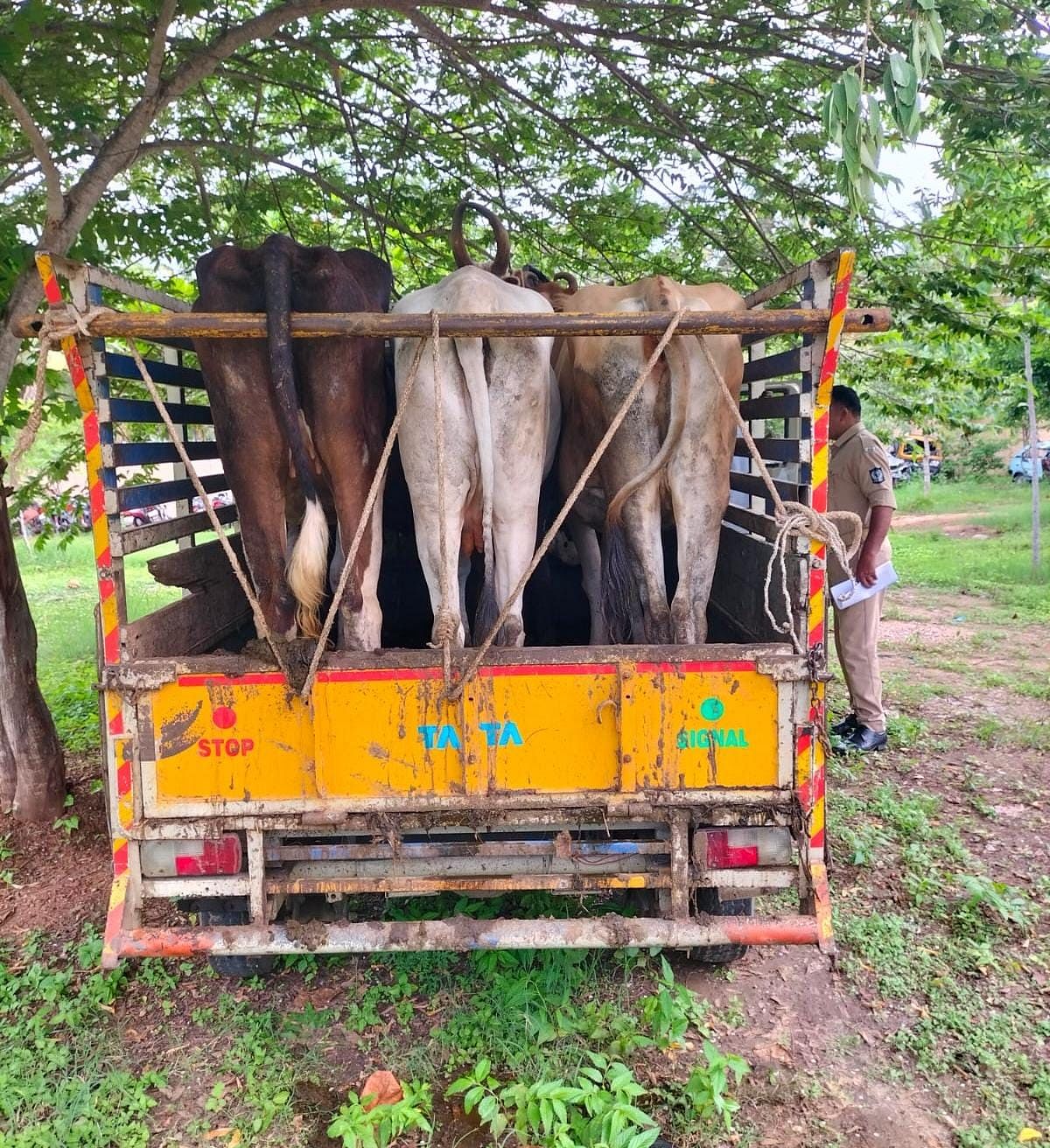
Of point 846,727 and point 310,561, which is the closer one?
point 310,561

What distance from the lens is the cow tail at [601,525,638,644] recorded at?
3.20 meters

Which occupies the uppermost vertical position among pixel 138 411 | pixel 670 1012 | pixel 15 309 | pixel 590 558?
pixel 15 309

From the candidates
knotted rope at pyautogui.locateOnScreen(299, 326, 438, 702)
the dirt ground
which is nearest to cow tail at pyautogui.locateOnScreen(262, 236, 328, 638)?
knotted rope at pyautogui.locateOnScreen(299, 326, 438, 702)

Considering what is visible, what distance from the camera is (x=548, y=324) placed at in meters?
2.40

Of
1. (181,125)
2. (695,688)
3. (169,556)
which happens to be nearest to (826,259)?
(695,688)

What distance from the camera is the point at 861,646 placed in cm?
527

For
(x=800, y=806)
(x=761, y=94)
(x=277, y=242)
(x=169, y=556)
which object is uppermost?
(x=761, y=94)

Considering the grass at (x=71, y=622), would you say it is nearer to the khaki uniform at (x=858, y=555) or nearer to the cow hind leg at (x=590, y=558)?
the cow hind leg at (x=590, y=558)

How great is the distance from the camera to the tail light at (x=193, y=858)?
8.36 ft

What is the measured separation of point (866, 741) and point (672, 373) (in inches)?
133

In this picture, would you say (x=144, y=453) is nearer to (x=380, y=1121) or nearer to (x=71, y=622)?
(x=380, y=1121)

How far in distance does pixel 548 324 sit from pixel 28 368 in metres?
3.00

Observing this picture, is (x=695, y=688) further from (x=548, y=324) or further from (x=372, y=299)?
(x=372, y=299)

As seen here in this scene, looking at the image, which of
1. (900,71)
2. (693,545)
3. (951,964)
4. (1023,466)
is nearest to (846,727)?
(951,964)
